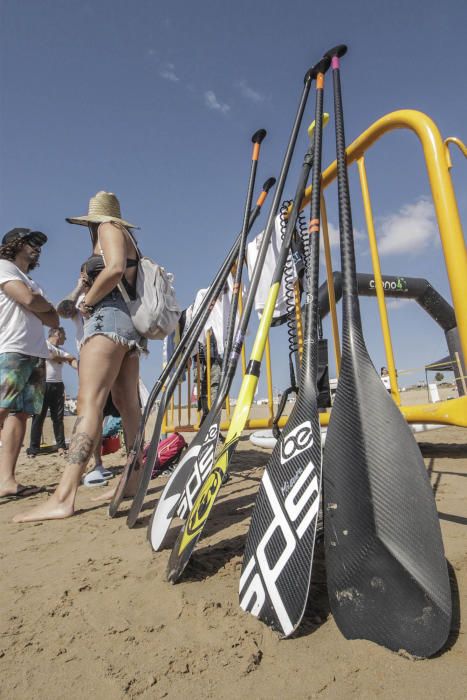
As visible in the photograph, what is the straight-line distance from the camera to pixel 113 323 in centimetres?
214

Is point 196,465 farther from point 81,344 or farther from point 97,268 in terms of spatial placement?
point 97,268

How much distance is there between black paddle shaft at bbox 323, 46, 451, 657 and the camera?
31.5 inches

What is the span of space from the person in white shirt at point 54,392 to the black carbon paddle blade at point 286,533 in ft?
15.0

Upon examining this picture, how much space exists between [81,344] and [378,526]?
177cm

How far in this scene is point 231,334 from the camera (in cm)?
230

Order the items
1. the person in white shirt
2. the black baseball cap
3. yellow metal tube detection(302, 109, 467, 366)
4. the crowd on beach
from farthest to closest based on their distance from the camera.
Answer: the person in white shirt, the black baseball cap, the crowd on beach, yellow metal tube detection(302, 109, 467, 366)

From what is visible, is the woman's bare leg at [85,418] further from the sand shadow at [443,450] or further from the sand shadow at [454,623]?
the sand shadow at [443,450]

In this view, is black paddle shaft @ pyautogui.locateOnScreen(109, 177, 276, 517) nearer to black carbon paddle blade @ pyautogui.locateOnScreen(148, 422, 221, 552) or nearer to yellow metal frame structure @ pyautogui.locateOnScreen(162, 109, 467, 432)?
black carbon paddle blade @ pyautogui.locateOnScreen(148, 422, 221, 552)

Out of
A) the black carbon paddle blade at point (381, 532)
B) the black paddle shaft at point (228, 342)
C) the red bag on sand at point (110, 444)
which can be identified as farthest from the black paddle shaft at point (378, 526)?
the red bag on sand at point (110, 444)

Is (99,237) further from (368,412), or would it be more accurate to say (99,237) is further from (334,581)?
(334,581)

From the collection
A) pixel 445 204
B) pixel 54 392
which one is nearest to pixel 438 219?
pixel 445 204

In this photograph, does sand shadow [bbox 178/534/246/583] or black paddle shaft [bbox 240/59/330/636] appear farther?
sand shadow [bbox 178/534/246/583]

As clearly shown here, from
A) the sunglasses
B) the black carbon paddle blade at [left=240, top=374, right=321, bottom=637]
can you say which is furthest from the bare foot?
the sunglasses

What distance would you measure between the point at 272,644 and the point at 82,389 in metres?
1.54
